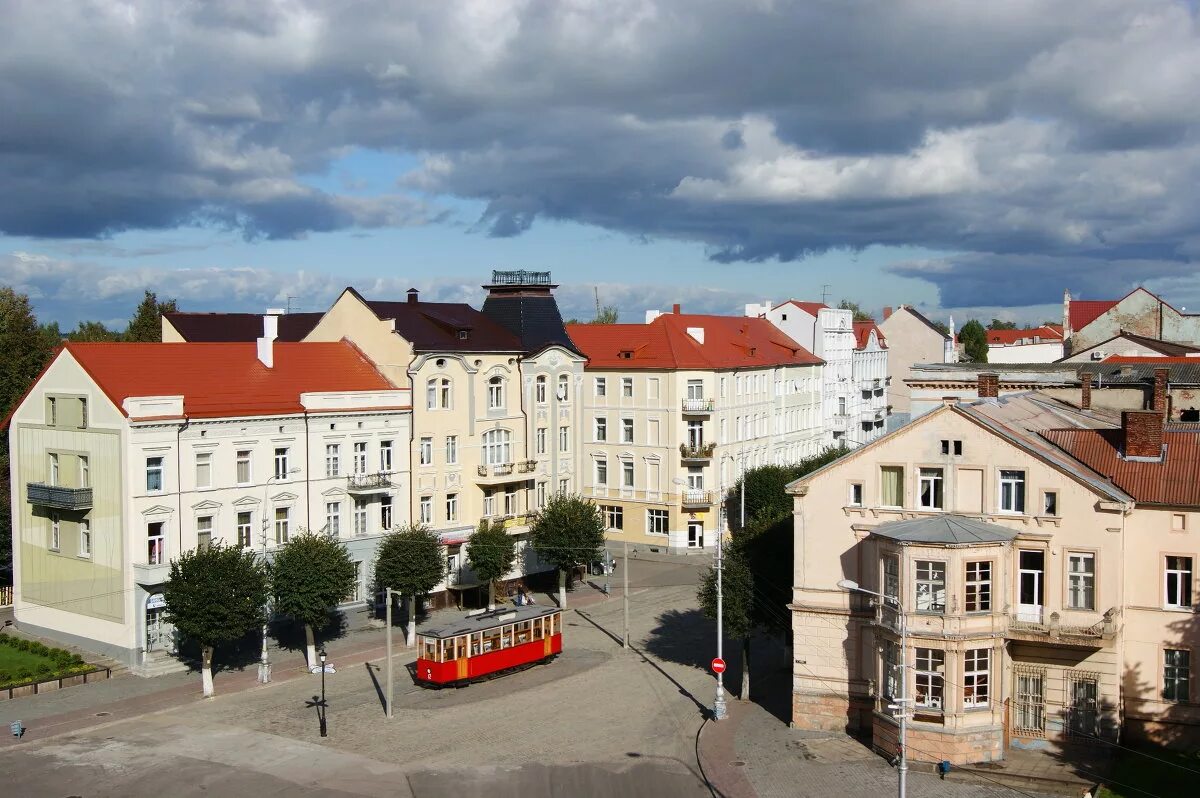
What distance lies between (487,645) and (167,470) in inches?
590

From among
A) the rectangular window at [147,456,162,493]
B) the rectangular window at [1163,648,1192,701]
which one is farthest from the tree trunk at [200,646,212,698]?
the rectangular window at [1163,648,1192,701]

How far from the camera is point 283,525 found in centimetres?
5212

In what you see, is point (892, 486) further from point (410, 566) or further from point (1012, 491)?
point (410, 566)

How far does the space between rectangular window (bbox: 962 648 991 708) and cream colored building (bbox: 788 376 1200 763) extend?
0.06m

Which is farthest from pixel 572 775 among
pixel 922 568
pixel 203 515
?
pixel 203 515

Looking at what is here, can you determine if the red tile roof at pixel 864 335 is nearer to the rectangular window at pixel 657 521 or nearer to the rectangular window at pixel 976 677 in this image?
the rectangular window at pixel 657 521

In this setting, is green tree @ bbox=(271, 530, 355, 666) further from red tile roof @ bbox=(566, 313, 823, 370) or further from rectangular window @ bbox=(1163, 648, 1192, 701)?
rectangular window @ bbox=(1163, 648, 1192, 701)

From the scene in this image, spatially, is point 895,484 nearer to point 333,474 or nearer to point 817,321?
point 333,474

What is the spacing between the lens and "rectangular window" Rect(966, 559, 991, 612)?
35.3 meters

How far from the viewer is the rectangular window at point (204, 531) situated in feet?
161

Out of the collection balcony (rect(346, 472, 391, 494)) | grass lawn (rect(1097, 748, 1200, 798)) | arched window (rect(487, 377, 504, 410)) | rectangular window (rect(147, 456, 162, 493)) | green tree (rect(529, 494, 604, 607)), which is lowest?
grass lawn (rect(1097, 748, 1200, 798))

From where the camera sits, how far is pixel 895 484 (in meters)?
38.3

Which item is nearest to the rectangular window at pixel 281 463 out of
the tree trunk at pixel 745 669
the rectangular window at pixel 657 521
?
the tree trunk at pixel 745 669

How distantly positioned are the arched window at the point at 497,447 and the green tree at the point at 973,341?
97695mm
